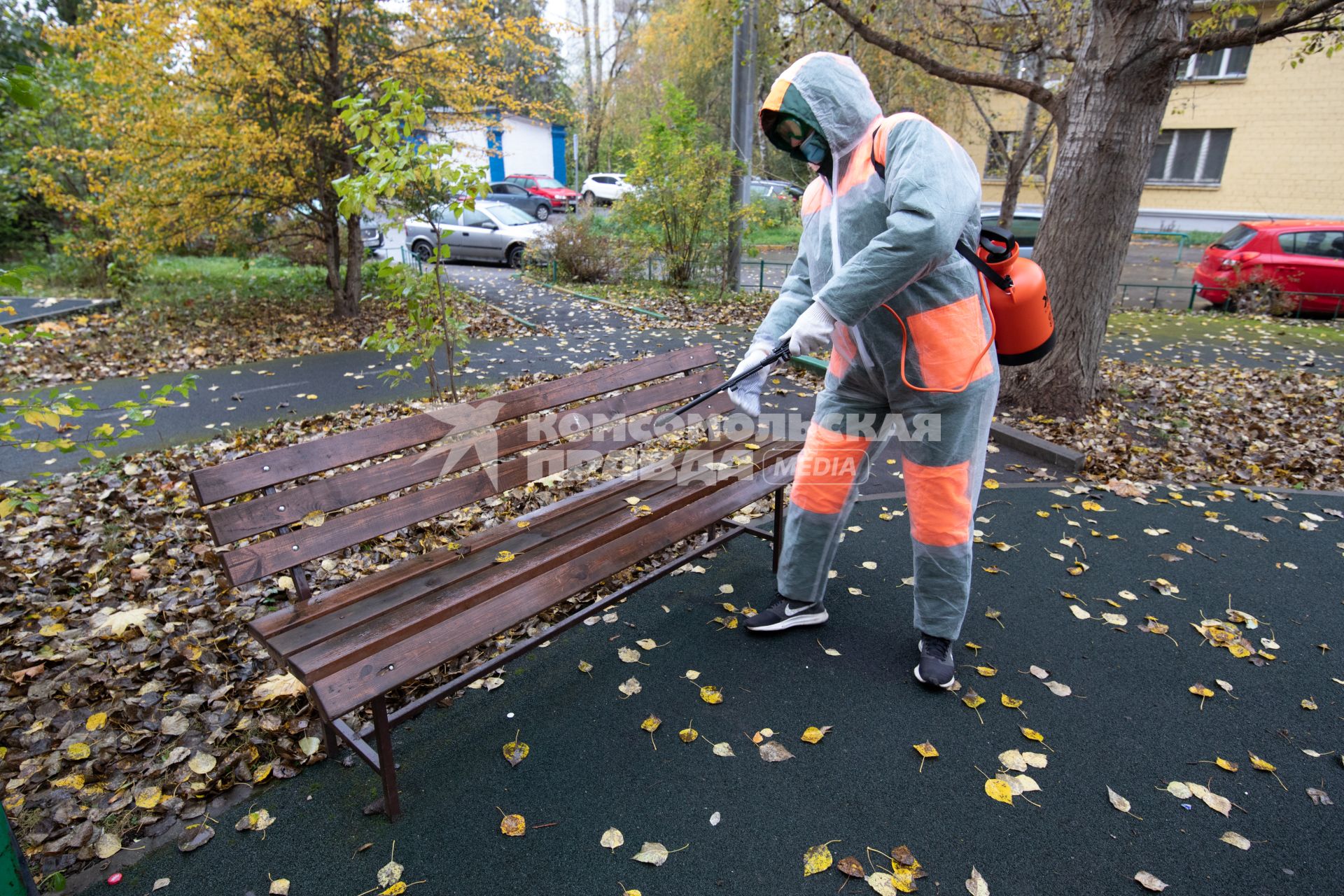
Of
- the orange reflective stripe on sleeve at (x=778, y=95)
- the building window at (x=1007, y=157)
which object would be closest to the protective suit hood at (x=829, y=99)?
the orange reflective stripe on sleeve at (x=778, y=95)

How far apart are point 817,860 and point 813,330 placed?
1.55 metres

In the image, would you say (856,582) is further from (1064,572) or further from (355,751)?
(355,751)

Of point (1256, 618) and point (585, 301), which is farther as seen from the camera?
point (585, 301)

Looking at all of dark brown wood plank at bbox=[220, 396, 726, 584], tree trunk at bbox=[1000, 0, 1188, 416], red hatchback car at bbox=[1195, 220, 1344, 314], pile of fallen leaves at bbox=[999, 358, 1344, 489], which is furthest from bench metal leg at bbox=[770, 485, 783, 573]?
red hatchback car at bbox=[1195, 220, 1344, 314]

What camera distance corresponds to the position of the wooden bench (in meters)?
2.01

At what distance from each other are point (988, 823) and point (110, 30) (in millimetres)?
9776

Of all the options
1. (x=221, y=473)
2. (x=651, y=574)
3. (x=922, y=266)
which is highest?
(x=922, y=266)

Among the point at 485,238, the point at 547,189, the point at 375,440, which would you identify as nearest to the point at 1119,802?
the point at 375,440

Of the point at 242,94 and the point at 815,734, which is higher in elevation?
the point at 242,94

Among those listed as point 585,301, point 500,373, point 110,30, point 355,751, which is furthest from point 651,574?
point 585,301

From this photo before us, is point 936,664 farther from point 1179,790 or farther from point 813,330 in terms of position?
point 813,330

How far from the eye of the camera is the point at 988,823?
2.13 meters

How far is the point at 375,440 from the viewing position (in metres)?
2.42

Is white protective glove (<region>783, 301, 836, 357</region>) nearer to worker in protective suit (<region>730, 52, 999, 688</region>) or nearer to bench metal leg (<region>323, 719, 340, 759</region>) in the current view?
worker in protective suit (<region>730, 52, 999, 688</region>)
